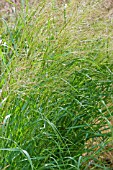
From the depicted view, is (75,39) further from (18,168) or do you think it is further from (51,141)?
(18,168)

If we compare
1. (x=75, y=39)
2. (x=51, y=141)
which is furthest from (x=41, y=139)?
(x=75, y=39)

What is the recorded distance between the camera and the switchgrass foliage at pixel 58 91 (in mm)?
2641

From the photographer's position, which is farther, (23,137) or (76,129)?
(76,129)

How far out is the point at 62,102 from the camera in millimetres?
2988

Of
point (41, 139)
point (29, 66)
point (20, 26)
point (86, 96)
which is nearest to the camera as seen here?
point (29, 66)

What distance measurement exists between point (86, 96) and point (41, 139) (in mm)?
427

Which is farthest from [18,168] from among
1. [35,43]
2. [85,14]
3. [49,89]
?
[85,14]

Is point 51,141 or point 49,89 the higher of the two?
point 49,89

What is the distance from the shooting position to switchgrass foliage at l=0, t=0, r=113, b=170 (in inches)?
104

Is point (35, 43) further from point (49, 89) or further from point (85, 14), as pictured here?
point (85, 14)

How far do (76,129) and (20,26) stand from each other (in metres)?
0.88

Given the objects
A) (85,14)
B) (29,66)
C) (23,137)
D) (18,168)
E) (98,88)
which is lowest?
(18,168)

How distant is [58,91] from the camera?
2617 mm

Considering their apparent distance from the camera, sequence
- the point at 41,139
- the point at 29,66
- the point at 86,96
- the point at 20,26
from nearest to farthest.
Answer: the point at 29,66 → the point at 41,139 → the point at 86,96 → the point at 20,26
